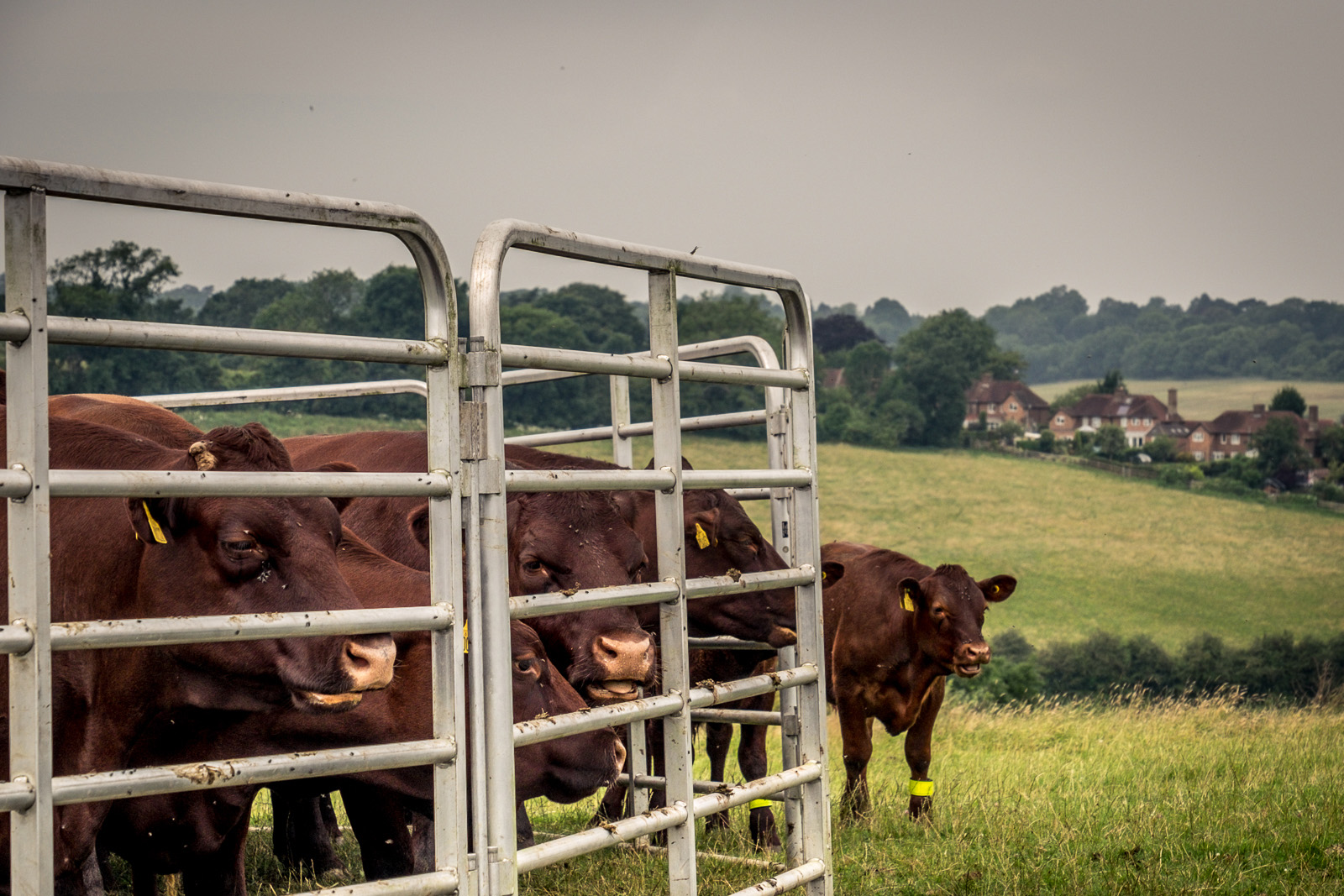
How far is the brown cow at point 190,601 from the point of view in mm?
3371

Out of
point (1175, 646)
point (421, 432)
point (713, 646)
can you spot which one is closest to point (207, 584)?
point (421, 432)

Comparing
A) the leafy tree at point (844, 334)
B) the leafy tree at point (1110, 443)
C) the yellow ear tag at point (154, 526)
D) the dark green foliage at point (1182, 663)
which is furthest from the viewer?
the leafy tree at point (844, 334)

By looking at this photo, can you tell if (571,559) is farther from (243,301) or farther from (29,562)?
(243,301)

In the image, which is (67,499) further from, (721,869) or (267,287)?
(267,287)

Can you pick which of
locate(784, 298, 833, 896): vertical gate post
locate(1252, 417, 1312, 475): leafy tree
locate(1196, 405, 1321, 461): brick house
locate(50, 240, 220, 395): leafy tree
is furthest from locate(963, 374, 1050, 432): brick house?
locate(784, 298, 833, 896): vertical gate post

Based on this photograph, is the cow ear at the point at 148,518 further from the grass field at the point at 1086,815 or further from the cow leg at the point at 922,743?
the cow leg at the point at 922,743

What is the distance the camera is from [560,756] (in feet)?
15.4

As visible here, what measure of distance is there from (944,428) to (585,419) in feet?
111

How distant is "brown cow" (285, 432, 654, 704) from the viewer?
14.9 ft

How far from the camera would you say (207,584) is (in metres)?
3.40

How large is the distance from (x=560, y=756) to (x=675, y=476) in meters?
1.28

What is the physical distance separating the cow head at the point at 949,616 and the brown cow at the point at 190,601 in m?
5.45

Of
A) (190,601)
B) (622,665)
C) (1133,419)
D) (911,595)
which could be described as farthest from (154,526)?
(1133,419)

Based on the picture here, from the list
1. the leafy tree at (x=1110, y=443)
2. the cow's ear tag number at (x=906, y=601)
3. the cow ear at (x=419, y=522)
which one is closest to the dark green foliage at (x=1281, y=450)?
the leafy tree at (x=1110, y=443)
